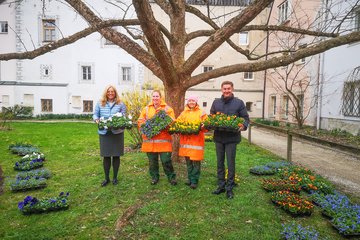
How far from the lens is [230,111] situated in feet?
16.5

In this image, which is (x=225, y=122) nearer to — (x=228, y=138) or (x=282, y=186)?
(x=228, y=138)

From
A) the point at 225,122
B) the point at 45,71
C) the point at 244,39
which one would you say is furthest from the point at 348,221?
the point at 45,71

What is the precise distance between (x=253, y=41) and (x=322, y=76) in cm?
1207

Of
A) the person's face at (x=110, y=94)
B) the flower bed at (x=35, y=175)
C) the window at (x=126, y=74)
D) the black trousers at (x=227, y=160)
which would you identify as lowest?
the flower bed at (x=35, y=175)

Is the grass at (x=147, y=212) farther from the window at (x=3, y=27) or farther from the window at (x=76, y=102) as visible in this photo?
the window at (x=3, y=27)

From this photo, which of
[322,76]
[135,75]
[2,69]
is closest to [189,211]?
[322,76]

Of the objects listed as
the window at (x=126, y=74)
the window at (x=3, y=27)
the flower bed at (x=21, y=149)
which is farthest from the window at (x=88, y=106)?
the flower bed at (x=21, y=149)

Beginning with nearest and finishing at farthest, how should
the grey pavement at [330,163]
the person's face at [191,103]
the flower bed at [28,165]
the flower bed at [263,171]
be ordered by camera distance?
the person's face at [191,103]
the grey pavement at [330,163]
the flower bed at [263,171]
the flower bed at [28,165]

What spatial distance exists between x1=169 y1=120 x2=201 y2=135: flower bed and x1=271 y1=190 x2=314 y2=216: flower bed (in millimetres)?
1894

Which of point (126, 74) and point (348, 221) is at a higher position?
point (126, 74)

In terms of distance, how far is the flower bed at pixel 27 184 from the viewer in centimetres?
543

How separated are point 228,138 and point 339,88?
11136mm

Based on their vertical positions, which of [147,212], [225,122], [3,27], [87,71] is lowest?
[147,212]

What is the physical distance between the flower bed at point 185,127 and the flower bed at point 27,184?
309 centimetres
